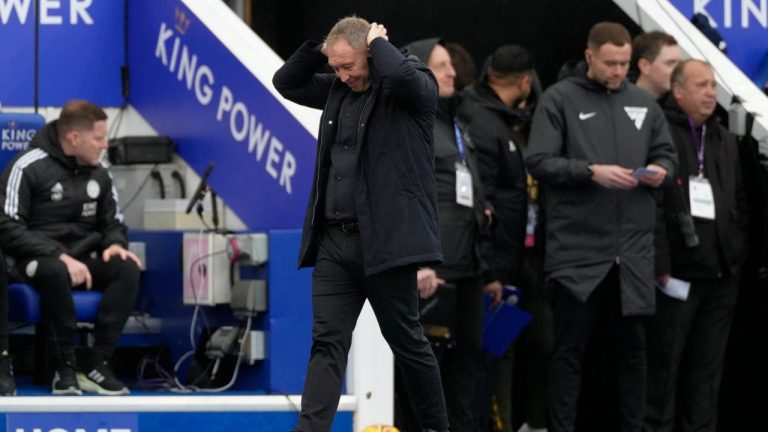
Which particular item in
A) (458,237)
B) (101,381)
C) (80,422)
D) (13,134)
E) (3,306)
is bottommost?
(80,422)

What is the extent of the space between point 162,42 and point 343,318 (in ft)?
9.88

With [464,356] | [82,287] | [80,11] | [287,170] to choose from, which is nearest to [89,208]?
[82,287]

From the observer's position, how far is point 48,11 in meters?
9.01

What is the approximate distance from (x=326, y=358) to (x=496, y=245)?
2126 mm

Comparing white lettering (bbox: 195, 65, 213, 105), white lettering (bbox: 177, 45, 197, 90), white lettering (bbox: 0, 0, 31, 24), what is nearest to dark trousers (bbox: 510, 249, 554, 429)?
white lettering (bbox: 195, 65, 213, 105)

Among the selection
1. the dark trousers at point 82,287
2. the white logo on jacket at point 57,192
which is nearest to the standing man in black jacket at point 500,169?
the dark trousers at point 82,287

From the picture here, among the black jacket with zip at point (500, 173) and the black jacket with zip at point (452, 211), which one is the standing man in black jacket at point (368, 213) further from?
the black jacket with zip at point (500, 173)

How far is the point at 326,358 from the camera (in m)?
6.13

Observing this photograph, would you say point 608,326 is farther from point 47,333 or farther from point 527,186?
point 47,333

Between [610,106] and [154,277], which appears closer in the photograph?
[610,106]

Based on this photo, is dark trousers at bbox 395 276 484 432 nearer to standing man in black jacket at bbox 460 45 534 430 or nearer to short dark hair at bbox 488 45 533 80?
standing man in black jacket at bbox 460 45 534 430

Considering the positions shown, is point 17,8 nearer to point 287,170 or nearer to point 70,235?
point 70,235

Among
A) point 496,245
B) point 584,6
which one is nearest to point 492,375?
point 496,245

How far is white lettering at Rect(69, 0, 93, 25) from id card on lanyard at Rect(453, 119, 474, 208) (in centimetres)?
231
